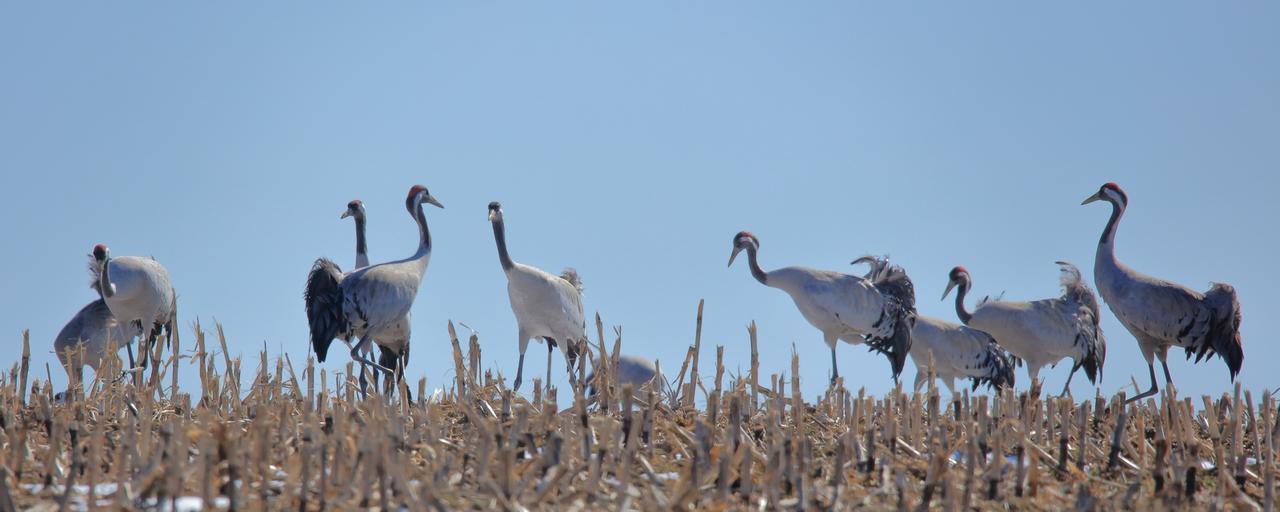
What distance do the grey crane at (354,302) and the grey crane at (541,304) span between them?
1004mm

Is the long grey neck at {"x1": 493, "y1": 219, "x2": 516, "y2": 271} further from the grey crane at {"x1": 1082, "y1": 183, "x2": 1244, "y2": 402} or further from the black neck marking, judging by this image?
the grey crane at {"x1": 1082, "y1": 183, "x2": 1244, "y2": 402}

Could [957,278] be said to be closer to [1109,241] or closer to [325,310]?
[1109,241]

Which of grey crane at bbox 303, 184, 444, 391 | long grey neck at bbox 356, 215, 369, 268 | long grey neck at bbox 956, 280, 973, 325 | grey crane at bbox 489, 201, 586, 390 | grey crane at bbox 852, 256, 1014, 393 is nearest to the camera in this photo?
grey crane at bbox 303, 184, 444, 391

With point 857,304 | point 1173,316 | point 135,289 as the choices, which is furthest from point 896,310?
point 135,289

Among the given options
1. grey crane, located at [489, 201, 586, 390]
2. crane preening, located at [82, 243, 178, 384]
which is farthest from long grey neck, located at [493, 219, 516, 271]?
crane preening, located at [82, 243, 178, 384]

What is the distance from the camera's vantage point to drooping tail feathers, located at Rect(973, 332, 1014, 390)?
39.7 ft

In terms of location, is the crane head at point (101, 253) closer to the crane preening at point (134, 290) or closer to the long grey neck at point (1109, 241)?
the crane preening at point (134, 290)

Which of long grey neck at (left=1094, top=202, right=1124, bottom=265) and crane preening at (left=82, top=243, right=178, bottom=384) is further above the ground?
long grey neck at (left=1094, top=202, right=1124, bottom=265)

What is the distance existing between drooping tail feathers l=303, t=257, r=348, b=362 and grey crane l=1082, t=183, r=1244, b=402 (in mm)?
6681

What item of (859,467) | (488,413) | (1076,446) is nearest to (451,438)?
(488,413)

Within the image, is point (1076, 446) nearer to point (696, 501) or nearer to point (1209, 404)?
point (1209, 404)

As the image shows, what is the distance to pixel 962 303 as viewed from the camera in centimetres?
1330

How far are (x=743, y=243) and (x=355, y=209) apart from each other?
3.79 meters

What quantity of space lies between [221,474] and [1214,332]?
29.4 ft
